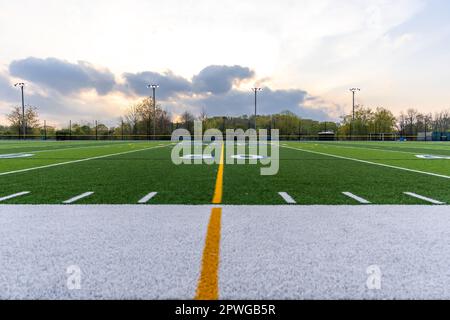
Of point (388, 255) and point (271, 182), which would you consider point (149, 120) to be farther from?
point (388, 255)

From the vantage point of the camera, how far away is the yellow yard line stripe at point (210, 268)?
6.49 feet

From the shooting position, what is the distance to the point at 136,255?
2.56m

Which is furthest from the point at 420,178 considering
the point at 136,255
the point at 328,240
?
the point at 136,255

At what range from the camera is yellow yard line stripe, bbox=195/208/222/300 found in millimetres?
1978

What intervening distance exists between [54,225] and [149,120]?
211 ft

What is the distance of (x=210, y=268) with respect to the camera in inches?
91.0

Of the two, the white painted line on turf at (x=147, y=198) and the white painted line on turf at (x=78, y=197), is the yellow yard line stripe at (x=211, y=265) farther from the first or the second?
the white painted line on turf at (x=78, y=197)

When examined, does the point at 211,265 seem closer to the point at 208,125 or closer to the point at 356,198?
the point at 356,198

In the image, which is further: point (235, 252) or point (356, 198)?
point (356, 198)

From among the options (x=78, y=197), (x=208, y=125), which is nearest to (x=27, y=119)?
(x=208, y=125)

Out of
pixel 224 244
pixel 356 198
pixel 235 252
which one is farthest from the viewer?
pixel 356 198

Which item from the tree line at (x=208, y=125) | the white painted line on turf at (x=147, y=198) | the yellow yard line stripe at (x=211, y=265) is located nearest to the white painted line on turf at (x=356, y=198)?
the yellow yard line stripe at (x=211, y=265)

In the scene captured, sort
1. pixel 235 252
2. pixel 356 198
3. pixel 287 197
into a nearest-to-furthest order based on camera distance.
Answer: pixel 235 252
pixel 356 198
pixel 287 197
